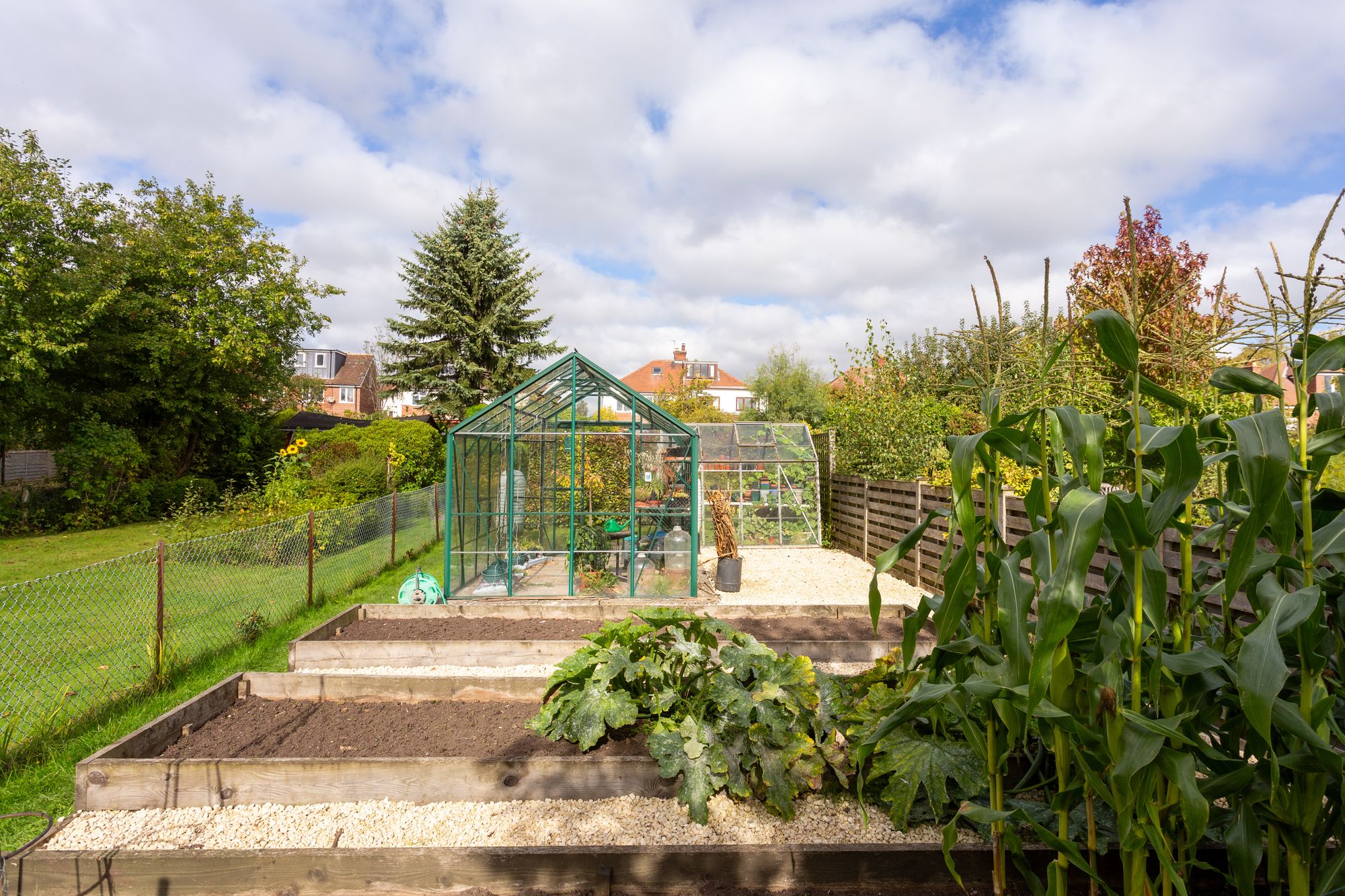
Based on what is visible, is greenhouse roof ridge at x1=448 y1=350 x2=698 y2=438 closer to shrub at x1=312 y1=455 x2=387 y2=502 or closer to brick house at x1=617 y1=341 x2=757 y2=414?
shrub at x1=312 y1=455 x2=387 y2=502

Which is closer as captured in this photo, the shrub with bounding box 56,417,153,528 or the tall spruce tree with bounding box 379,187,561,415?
the shrub with bounding box 56,417,153,528

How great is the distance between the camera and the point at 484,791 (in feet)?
10.5

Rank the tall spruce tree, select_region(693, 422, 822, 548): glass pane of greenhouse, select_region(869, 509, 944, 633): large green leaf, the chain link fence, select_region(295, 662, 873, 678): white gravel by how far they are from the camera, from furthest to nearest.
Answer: the tall spruce tree
select_region(693, 422, 822, 548): glass pane of greenhouse
select_region(295, 662, 873, 678): white gravel
the chain link fence
select_region(869, 509, 944, 633): large green leaf

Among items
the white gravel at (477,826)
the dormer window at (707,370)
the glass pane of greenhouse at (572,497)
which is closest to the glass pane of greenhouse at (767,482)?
the glass pane of greenhouse at (572,497)

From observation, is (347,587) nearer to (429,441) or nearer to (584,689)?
(584,689)

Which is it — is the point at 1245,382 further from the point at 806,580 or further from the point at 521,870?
the point at 806,580

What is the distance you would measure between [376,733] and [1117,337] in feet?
13.5

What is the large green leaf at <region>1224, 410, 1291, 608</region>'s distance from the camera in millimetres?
1508

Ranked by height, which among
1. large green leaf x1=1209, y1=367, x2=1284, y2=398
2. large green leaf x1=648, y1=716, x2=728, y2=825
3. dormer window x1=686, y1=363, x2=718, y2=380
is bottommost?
large green leaf x1=648, y1=716, x2=728, y2=825

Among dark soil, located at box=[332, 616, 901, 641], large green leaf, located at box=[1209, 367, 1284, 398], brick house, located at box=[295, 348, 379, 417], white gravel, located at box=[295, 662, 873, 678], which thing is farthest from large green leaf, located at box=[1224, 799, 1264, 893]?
brick house, located at box=[295, 348, 379, 417]

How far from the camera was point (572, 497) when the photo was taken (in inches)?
290

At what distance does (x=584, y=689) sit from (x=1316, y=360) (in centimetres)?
313

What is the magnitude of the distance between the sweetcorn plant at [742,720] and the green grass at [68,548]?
9.08 metres

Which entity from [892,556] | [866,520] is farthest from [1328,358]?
[866,520]
